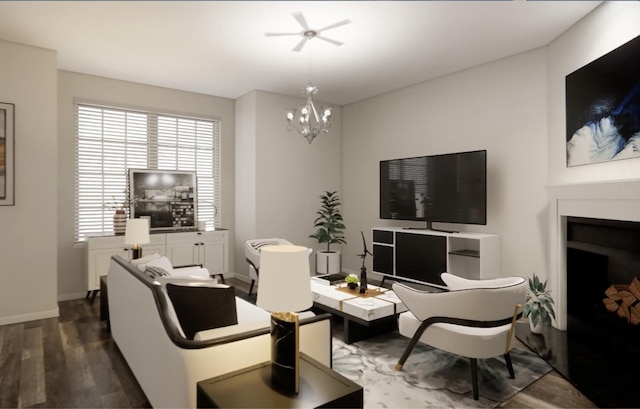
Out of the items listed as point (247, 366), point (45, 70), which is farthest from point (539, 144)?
point (45, 70)

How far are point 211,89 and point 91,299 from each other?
3.15 meters

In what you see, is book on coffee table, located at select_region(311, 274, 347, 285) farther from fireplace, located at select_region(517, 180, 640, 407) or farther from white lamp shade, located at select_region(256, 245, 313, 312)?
white lamp shade, located at select_region(256, 245, 313, 312)

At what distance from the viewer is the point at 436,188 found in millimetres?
4719

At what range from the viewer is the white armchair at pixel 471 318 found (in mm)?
2447

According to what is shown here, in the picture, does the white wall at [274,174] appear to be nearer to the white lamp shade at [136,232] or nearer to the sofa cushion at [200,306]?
the white lamp shade at [136,232]

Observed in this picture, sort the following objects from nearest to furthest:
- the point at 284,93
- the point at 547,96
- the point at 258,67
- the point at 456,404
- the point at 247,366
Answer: the point at 247,366
the point at 456,404
the point at 547,96
the point at 258,67
the point at 284,93

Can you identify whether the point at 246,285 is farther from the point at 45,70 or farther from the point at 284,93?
the point at 45,70

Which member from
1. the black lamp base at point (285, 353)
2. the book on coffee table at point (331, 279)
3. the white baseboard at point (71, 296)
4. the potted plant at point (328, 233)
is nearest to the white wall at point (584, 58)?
the book on coffee table at point (331, 279)

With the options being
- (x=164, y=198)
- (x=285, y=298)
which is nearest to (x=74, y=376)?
(x=285, y=298)

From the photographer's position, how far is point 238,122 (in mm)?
5980

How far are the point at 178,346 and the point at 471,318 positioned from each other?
1.77 meters

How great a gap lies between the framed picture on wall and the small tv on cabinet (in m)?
1.39

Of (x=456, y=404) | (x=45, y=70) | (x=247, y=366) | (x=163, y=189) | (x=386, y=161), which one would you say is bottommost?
(x=456, y=404)

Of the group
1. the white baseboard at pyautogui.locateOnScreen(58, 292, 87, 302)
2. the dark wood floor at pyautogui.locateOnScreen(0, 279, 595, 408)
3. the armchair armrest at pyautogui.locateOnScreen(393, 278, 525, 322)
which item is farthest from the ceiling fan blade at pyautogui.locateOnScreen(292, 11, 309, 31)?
the white baseboard at pyautogui.locateOnScreen(58, 292, 87, 302)
